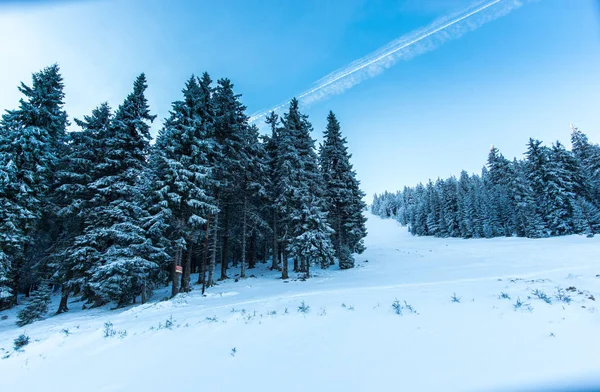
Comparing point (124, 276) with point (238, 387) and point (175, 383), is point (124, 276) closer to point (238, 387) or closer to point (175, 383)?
point (175, 383)

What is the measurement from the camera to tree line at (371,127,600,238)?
3825 cm

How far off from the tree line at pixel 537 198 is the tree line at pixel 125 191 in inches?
1503

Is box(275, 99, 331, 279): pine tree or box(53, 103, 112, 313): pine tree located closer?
box(53, 103, 112, 313): pine tree

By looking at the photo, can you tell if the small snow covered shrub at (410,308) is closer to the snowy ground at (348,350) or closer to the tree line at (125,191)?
the snowy ground at (348,350)

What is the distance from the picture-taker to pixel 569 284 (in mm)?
8922

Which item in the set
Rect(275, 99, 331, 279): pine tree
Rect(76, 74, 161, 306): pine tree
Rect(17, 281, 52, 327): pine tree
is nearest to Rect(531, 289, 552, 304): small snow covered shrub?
Rect(275, 99, 331, 279): pine tree

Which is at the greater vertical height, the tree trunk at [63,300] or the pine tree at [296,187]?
the pine tree at [296,187]

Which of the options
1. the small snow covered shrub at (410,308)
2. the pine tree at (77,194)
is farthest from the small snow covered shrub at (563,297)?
the pine tree at (77,194)

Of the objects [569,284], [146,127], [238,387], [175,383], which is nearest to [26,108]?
[146,127]

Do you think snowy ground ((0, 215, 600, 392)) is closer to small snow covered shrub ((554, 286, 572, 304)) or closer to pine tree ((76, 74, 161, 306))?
small snow covered shrub ((554, 286, 572, 304))

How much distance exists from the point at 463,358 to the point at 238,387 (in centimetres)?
436

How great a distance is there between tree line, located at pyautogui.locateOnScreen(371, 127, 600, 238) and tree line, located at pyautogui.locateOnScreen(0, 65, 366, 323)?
38182 mm

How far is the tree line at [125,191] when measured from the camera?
14891mm

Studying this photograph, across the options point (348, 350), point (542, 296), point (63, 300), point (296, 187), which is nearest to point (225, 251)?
point (296, 187)
